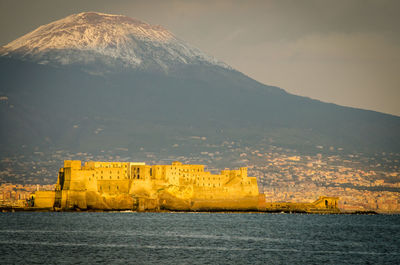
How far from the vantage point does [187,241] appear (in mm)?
81250

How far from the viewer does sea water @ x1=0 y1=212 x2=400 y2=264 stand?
2595 inches

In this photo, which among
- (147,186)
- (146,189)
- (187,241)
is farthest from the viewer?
(146,189)

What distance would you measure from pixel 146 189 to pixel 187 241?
151 feet

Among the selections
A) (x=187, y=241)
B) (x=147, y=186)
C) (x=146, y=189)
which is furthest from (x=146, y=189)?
(x=187, y=241)

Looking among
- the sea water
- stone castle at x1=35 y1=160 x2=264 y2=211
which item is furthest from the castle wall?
the sea water

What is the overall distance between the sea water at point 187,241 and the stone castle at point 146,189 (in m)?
6.10

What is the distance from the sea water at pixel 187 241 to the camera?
65906 mm

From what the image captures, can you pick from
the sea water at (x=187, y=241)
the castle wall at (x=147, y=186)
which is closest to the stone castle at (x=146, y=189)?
the castle wall at (x=147, y=186)

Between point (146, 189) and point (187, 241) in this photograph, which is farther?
point (146, 189)

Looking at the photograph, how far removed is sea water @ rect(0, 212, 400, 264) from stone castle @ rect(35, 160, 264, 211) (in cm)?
610

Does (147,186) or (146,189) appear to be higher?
(147,186)

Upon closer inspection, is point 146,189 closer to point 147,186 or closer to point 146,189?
point 146,189

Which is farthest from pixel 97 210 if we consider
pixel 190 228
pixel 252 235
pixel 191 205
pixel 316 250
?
pixel 316 250

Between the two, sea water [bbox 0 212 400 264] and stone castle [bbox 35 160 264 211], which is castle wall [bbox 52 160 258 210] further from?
sea water [bbox 0 212 400 264]
